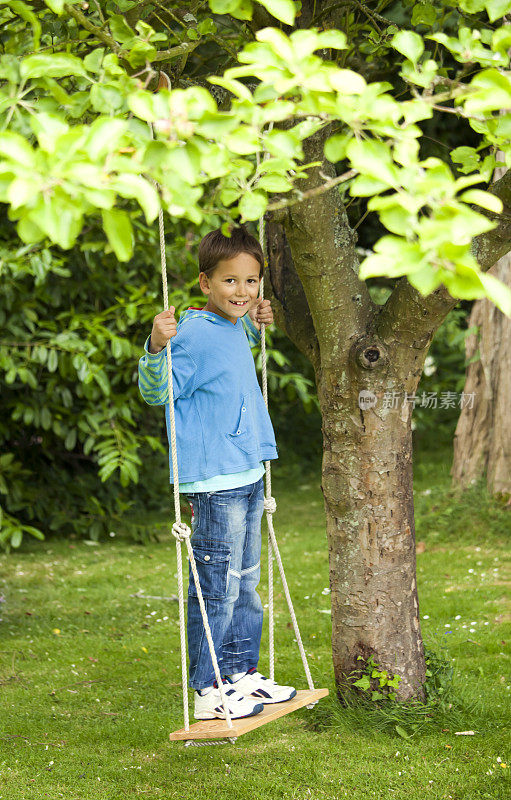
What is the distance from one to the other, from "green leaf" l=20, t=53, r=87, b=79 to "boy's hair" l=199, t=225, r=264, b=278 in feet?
3.78

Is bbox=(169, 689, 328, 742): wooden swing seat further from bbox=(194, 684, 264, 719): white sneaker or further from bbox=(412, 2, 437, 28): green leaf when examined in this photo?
bbox=(412, 2, 437, 28): green leaf

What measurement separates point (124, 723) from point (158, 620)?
1.42 meters

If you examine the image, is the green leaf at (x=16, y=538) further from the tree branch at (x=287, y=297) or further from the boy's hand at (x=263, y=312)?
the boy's hand at (x=263, y=312)

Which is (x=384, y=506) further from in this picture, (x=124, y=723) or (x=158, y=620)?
(x=158, y=620)

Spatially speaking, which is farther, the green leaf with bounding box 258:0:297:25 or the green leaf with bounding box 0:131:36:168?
the green leaf with bounding box 258:0:297:25

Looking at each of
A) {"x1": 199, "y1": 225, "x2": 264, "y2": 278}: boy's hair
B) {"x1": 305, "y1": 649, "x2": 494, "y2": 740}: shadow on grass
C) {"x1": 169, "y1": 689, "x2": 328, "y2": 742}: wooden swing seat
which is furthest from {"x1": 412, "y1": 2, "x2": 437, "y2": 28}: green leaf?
{"x1": 305, "y1": 649, "x2": 494, "y2": 740}: shadow on grass

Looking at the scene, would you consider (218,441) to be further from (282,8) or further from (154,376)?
(282,8)

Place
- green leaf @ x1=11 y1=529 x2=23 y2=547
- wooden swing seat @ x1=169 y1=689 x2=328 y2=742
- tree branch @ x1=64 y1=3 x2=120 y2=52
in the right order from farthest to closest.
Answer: green leaf @ x1=11 y1=529 x2=23 y2=547, wooden swing seat @ x1=169 y1=689 x2=328 y2=742, tree branch @ x1=64 y1=3 x2=120 y2=52

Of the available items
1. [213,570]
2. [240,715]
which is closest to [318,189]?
[213,570]

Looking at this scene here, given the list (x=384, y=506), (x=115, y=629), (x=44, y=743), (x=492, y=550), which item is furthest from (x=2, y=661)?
(x=492, y=550)

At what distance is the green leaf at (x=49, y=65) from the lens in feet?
5.21

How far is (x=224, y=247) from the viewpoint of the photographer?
284 cm

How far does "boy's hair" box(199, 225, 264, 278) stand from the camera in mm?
2842

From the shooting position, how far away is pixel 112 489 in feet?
22.7
